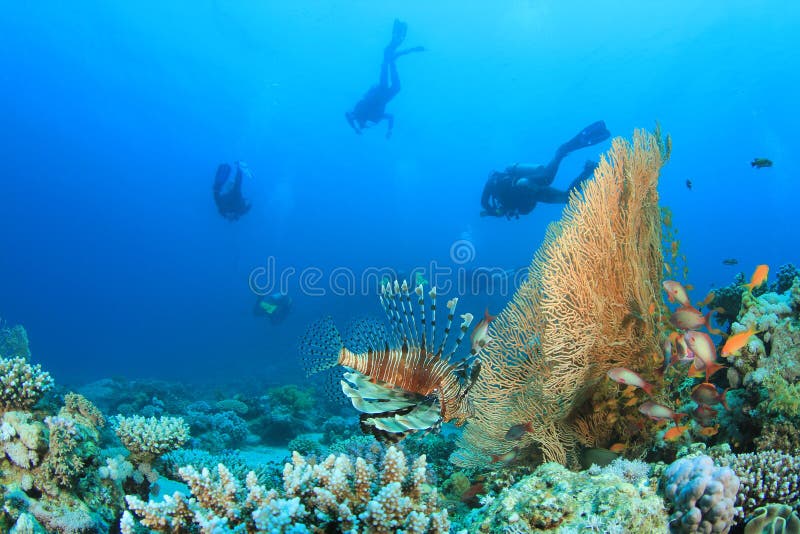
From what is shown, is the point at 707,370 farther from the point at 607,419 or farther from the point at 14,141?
the point at 14,141

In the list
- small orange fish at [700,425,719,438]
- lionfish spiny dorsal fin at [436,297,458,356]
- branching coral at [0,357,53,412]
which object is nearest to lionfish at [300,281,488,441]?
lionfish spiny dorsal fin at [436,297,458,356]

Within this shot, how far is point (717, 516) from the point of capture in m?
1.82

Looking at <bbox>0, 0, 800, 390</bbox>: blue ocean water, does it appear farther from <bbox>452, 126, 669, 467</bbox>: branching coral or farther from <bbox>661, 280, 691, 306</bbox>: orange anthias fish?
<bbox>661, 280, 691, 306</bbox>: orange anthias fish

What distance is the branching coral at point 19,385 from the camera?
289cm

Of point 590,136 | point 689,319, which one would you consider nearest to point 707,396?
point 689,319

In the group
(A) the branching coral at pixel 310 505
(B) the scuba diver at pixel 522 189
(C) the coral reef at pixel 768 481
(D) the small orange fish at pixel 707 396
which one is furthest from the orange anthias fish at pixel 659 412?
(B) the scuba diver at pixel 522 189

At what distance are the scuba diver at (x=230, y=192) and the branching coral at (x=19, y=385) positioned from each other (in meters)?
15.4

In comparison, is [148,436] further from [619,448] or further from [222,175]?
[222,175]

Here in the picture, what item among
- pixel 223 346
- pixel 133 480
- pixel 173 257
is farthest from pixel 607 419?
pixel 173 257

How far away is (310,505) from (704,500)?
190cm

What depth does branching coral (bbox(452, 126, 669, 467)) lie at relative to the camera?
11.2 feet

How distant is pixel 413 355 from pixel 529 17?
67.9 meters

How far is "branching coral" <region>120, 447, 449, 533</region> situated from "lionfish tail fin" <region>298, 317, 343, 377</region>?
4.97ft

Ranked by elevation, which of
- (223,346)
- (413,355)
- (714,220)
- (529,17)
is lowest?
(413,355)
